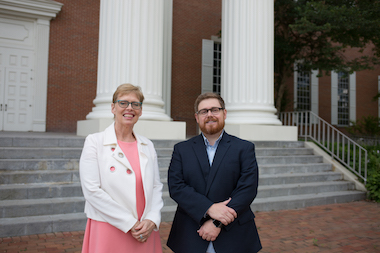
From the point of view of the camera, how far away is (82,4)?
514 inches

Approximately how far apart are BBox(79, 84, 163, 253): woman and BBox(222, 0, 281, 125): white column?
22.1 feet

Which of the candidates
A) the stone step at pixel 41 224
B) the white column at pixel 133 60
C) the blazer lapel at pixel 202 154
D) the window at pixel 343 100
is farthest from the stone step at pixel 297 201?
the window at pixel 343 100

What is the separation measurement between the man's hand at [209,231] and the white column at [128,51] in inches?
216

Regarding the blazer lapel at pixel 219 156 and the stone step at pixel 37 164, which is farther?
the stone step at pixel 37 164

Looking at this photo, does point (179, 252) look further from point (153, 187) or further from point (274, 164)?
point (274, 164)

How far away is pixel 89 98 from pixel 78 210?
8936mm

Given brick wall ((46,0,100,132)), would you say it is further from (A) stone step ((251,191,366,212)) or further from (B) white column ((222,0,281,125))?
(A) stone step ((251,191,366,212))

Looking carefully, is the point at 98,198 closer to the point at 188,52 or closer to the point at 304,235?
the point at 304,235

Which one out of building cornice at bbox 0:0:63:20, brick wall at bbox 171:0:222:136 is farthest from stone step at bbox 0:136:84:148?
brick wall at bbox 171:0:222:136

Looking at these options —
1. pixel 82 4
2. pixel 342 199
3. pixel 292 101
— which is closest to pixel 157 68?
pixel 342 199

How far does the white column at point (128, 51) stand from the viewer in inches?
295

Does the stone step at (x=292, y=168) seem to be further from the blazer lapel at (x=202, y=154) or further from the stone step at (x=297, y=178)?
the blazer lapel at (x=202, y=154)

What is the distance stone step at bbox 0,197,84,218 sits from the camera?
4.33 meters

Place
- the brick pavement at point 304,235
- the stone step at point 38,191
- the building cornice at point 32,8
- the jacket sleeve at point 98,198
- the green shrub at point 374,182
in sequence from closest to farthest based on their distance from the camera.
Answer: the jacket sleeve at point 98,198 → the brick pavement at point 304,235 → the stone step at point 38,191 → the green shrub at point 374,182 → the building cornice at point 32,8
